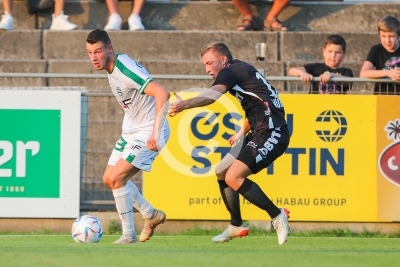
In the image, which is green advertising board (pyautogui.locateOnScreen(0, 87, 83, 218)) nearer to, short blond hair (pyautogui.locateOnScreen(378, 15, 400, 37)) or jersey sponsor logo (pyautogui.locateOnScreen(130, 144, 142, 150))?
jersey sponsor logo (pyautogui.locateOnScreen(130, 144, 142, 150))

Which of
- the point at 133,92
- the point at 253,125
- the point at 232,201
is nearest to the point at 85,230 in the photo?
the point at 133,92

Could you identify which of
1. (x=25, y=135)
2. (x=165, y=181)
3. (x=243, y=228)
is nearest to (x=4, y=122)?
(x=25, y=135)

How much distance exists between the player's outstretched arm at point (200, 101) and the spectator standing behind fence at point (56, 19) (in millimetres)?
A: 5700

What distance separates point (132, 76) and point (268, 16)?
5601 millimetres

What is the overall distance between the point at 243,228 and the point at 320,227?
1.90m

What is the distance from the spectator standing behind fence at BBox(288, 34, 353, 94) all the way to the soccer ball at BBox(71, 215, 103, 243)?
3.38m

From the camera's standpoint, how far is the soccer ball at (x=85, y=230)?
995 cm

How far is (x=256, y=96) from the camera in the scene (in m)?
9.91

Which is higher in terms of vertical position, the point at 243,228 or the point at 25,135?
the point at 25,135

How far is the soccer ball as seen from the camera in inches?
392

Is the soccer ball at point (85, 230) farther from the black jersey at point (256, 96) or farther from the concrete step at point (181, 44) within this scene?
the concrete step at point (181, 44)

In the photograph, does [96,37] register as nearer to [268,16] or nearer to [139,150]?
[139,150]

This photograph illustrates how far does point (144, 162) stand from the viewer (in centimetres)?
1012

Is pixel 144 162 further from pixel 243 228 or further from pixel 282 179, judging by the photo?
pixel 282 179
